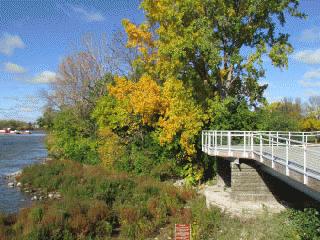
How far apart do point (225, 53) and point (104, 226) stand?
1308 centimetres

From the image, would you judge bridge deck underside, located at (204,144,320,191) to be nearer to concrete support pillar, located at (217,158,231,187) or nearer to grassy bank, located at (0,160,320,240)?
grassy bank, located at (0,160,320,240)

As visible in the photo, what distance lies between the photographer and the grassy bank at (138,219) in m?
14.2

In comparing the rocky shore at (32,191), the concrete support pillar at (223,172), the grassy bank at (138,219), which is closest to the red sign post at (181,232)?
the grassy bank at (138,219)

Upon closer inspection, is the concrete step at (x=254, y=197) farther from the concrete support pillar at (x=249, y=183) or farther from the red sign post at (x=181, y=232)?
the red sign post at (x=181, y=232)

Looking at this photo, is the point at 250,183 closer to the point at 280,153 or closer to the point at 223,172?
the point at 280,153

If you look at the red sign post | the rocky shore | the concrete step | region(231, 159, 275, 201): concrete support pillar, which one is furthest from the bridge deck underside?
the rocky shore

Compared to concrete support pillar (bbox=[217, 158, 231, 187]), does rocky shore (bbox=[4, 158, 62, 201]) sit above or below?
below

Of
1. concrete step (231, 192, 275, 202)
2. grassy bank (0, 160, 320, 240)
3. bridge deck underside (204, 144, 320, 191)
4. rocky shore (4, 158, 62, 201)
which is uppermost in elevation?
bridge deck underside (204, 144, 320, 191)

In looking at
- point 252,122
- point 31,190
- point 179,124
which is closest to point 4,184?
point 31,190

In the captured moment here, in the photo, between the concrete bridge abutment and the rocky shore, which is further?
the rocky shore

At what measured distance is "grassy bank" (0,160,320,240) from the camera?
14219 mm

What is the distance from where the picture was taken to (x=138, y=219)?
17.8 m

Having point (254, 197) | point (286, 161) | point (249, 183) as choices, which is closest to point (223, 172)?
point (249, 183)

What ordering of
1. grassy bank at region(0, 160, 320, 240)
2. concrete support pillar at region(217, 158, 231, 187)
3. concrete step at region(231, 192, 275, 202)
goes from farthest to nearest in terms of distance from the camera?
concrete support pillar at region(217, 158, 231, 187) → concrete step at region(231, 192, 275, 202) → grassy bank at region(0, 160, 320, 240)
